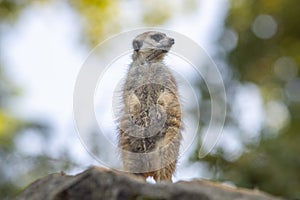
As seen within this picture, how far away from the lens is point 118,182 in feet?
19.9

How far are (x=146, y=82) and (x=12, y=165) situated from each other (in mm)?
3223

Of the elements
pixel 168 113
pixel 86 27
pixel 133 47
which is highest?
pixel 86 27

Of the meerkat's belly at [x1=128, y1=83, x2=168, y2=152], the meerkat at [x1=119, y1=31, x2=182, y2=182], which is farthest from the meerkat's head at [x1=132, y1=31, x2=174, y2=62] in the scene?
the meerkat's belly at [x1=128, y1=83, x2=168, y2=152]

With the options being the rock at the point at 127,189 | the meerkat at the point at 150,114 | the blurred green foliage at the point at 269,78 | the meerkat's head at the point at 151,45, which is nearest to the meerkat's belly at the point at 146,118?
the meerkat at the point at 150,114

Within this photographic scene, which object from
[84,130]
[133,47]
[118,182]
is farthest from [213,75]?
[118,182]

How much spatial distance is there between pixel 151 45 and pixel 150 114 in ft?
1.72

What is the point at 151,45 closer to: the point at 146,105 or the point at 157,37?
the point at 157,37

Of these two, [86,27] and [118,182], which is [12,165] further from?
[86,27]

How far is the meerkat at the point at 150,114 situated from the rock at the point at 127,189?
1.37 meters

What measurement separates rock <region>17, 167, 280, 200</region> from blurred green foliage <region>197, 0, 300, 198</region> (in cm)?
293

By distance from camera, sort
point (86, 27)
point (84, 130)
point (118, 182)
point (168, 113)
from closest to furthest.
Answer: point (118, 182)
point (168, 113)
point (84, 130)
point (86, 27)

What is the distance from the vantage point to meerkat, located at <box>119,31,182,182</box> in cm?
758

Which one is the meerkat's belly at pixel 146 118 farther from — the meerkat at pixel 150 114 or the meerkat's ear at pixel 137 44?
the meerkat's ear at pixel 137 44

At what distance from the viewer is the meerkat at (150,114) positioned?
7582 millimetres
